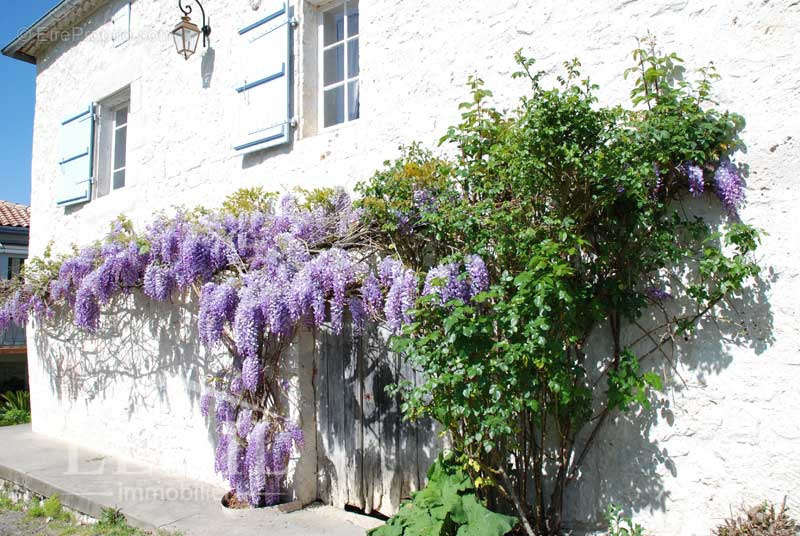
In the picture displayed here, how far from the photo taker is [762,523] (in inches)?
114

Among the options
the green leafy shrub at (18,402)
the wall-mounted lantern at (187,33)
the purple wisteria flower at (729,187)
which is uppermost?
the wall-mounted lantern at (187,33)

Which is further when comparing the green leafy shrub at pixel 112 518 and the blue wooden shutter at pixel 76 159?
the blue wooden shutter at pixel 76 159

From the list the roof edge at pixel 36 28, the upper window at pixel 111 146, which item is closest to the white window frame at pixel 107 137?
the upper window at pixel 111 146

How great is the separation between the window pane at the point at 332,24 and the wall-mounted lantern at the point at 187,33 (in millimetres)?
1419

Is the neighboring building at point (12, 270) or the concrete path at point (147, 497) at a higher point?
the neighboring building at point (12, 270)

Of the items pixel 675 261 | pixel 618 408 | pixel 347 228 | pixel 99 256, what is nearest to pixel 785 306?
pixel 675 261

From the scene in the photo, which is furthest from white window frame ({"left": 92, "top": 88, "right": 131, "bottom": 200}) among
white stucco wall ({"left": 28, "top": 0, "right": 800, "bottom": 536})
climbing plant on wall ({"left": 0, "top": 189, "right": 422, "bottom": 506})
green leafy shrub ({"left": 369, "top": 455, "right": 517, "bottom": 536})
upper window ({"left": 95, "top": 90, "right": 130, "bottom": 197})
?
green leafy shrub ({"left": 369, "top": 455, "right": 517, "bottom": 536})

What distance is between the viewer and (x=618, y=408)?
11.5ft

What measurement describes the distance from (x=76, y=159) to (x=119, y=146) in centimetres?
53

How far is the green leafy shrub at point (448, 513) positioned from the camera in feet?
10.8

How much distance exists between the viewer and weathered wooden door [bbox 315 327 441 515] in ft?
14.6

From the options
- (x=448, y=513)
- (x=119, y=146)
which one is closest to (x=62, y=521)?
(x=448, y=513)

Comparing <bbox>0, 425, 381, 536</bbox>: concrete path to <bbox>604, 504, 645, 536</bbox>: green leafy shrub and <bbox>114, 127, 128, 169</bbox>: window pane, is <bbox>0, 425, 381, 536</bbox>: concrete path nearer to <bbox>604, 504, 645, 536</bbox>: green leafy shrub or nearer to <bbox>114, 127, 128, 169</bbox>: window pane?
<bbox>604, 504, 645, 536</bbox>: green leafy shrub

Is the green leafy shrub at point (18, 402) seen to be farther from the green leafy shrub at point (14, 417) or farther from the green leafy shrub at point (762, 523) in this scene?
the green leafy shrub at point (762, 523)
